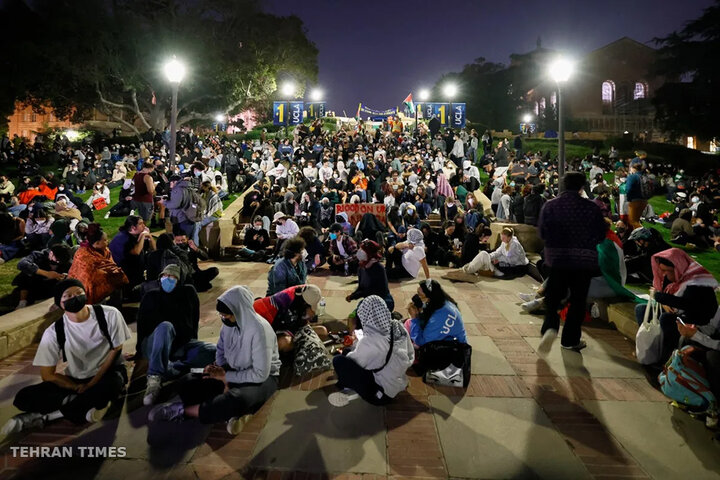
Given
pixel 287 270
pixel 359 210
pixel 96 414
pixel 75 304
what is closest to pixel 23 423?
pixel 96 414

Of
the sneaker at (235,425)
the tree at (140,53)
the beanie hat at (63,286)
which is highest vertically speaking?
the tree at (140,53)

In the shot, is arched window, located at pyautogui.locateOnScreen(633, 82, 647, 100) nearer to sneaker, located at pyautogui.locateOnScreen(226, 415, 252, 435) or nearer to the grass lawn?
the grass lawn

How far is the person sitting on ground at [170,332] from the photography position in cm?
468

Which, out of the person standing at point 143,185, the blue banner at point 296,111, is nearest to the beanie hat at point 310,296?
the person standing at point 143,185

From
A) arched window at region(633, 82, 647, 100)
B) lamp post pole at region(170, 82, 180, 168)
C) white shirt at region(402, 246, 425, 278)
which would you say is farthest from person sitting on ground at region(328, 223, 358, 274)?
arched window at region(633, 82, 647, 100)

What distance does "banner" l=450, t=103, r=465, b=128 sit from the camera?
112 feet

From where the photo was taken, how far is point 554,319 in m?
5.34

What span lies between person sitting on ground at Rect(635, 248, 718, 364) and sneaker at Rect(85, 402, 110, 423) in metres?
5.51

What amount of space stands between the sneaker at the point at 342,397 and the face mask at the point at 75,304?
98.3 inches

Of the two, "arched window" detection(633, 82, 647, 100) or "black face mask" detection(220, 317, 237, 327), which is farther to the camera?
"arched window" detection(633, 82, 647, 100)

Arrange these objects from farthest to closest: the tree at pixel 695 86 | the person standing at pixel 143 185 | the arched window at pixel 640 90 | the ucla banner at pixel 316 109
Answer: the arched window at pixel 640 90, the ucla banner at pixel 316 109, the tree at pixel 695 86, the person standing at pixel 143 185

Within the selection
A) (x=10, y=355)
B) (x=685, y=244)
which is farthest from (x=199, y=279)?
(x=685, y=244)

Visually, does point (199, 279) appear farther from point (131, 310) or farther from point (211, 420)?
point (211, 420)

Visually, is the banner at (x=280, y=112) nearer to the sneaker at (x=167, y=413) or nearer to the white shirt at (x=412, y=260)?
the white shirt at (x=412, y=260)
